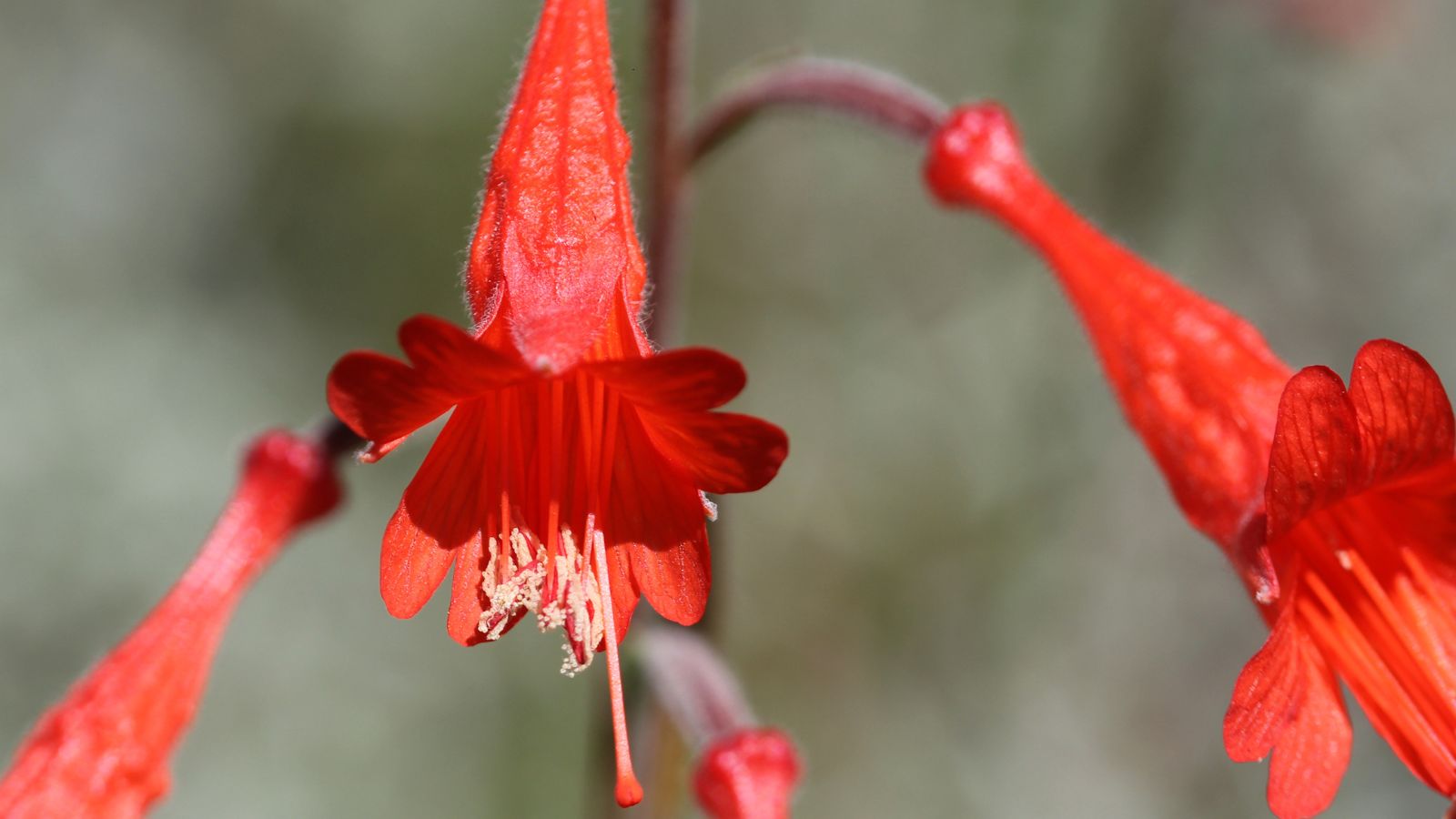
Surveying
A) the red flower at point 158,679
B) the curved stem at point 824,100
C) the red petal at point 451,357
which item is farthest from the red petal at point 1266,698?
the red flower at point 158,679

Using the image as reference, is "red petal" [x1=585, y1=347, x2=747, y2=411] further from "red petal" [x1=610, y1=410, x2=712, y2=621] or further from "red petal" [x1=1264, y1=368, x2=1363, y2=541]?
"red petal" [x1=1264, y1=368, x2=1363, y2=541]

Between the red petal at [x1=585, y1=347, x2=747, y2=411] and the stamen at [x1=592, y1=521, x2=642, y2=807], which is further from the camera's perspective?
the stamen at [x1=592, y1=521, x2=642, y2=807]

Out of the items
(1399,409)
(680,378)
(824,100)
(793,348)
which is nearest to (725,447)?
(680,378)

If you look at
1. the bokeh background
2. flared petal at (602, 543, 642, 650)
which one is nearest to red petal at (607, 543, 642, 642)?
flared petal at (602, 543, 642, 650)

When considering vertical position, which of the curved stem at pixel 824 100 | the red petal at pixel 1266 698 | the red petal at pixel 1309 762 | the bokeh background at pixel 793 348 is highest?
the bokeh background at pixel 793 348

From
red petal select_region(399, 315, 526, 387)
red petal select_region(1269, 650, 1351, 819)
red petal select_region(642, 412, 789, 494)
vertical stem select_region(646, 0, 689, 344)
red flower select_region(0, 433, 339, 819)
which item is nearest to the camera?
red petal select_region(399, 315, 526, 387)

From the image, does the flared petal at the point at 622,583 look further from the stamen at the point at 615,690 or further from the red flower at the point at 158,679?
the red flower at the point at 158,679

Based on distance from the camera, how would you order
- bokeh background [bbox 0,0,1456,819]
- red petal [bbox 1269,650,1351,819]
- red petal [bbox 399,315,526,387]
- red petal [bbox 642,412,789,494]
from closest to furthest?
red petal [bbox 399,315,526,387], red petal [bbox 642,412,789,494], red petal [bbox 1269,650,1351,819], bokeh background [bbox 0,0,1456,819]

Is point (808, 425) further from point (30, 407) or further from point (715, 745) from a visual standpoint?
point (715, 745)
